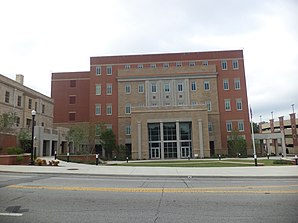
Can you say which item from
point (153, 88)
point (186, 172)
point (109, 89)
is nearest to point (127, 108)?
point (109, 89)

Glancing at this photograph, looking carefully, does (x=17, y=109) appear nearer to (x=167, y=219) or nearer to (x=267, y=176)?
(x=267, y=176)

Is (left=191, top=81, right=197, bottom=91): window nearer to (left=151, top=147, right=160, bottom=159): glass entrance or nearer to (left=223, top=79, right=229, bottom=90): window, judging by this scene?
(left=223, top=79, right=229, bottom=90): window

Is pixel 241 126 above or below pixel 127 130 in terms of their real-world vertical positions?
above

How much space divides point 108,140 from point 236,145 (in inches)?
964

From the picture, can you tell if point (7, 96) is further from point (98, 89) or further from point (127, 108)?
point (127, 108)

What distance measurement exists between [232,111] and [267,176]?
4386 cm

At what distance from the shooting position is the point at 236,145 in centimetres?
5162

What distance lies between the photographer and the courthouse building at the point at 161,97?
50.2 meters

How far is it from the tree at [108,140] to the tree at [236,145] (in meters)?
23.0

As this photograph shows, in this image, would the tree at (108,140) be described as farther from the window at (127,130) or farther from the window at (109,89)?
the window at (109,89)

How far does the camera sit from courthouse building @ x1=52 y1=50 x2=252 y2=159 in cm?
5016

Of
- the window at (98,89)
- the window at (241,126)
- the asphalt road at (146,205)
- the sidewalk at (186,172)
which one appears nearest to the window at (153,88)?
the window at (98,89)

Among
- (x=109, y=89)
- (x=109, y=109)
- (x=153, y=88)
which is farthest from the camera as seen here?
(x=109, y=89)

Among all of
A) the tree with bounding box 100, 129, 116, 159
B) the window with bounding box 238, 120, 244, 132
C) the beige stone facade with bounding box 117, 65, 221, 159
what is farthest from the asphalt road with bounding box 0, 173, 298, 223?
the window with bounding box 238, 120, 244, 132
